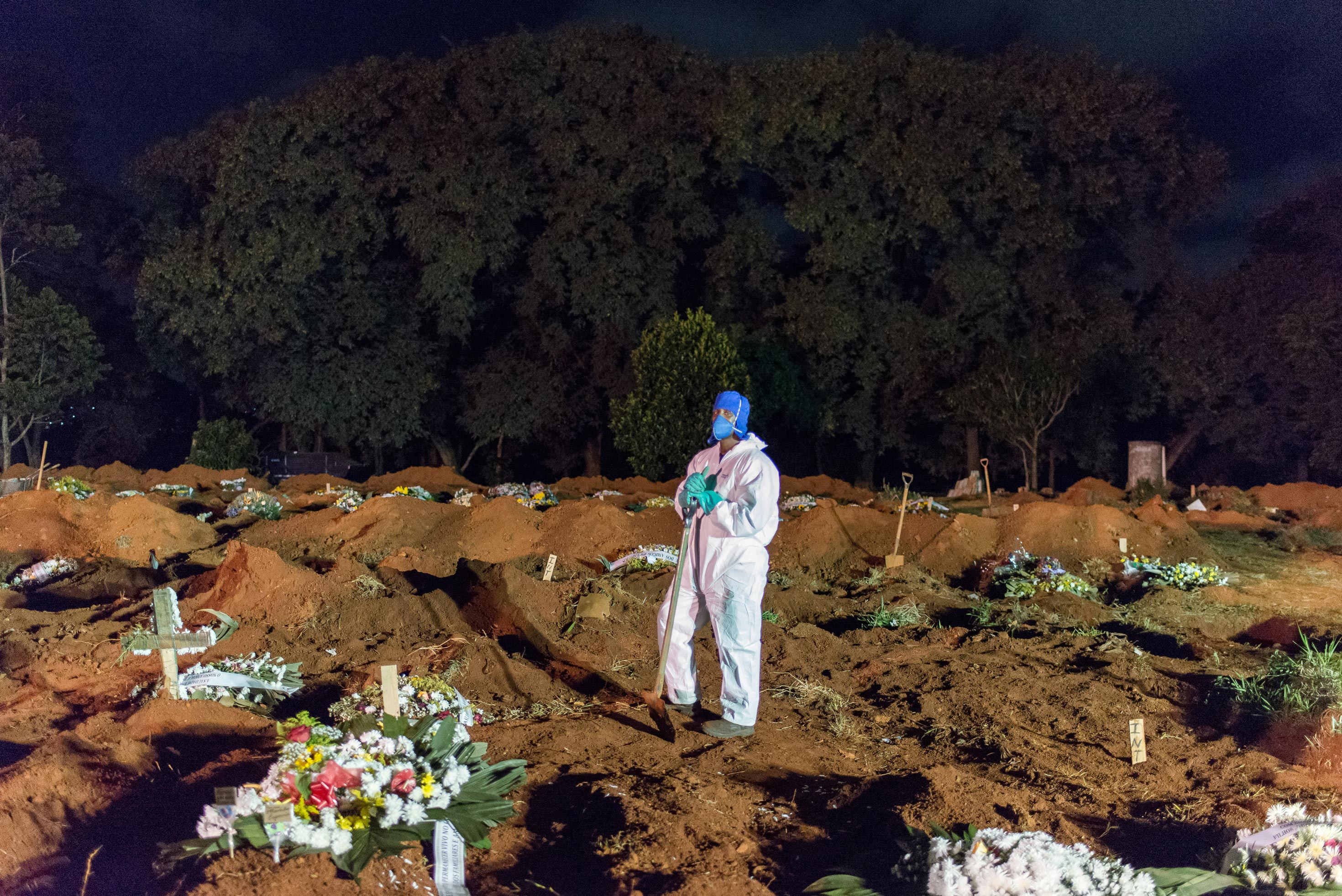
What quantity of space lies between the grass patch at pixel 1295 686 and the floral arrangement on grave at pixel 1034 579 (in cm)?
256

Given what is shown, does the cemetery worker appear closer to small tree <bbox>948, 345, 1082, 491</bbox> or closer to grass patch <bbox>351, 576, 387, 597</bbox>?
Answer: grass patch <bbox>351, 576, 387, 597</bbox>

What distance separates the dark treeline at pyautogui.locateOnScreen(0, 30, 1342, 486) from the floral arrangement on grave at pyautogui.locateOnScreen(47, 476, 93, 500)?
6.68 meters

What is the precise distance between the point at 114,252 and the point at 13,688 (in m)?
19.5

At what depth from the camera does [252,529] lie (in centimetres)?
1127

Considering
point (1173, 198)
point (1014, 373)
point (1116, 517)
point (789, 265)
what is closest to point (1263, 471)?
point (1173, 198)

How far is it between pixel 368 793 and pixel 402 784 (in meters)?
0.12

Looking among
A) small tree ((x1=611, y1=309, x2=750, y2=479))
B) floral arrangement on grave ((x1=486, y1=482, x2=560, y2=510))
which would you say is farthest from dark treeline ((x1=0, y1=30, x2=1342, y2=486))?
floral arrangement on grave ((x1=486, y1=482, x2=560, y2=510))

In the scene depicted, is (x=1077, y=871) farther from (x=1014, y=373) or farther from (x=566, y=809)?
(x=1014, y=373)

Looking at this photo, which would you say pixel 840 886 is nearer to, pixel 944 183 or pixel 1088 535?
pixel 1088 535

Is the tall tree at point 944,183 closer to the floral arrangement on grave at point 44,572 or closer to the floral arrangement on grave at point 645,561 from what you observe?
the floral arrangement on grave at point 645,561

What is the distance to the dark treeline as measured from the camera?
20.1m

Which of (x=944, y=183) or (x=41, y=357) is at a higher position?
(x=944, y=183)

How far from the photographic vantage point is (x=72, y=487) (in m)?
13.3

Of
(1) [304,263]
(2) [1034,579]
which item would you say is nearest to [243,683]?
(2) [1034,579]
